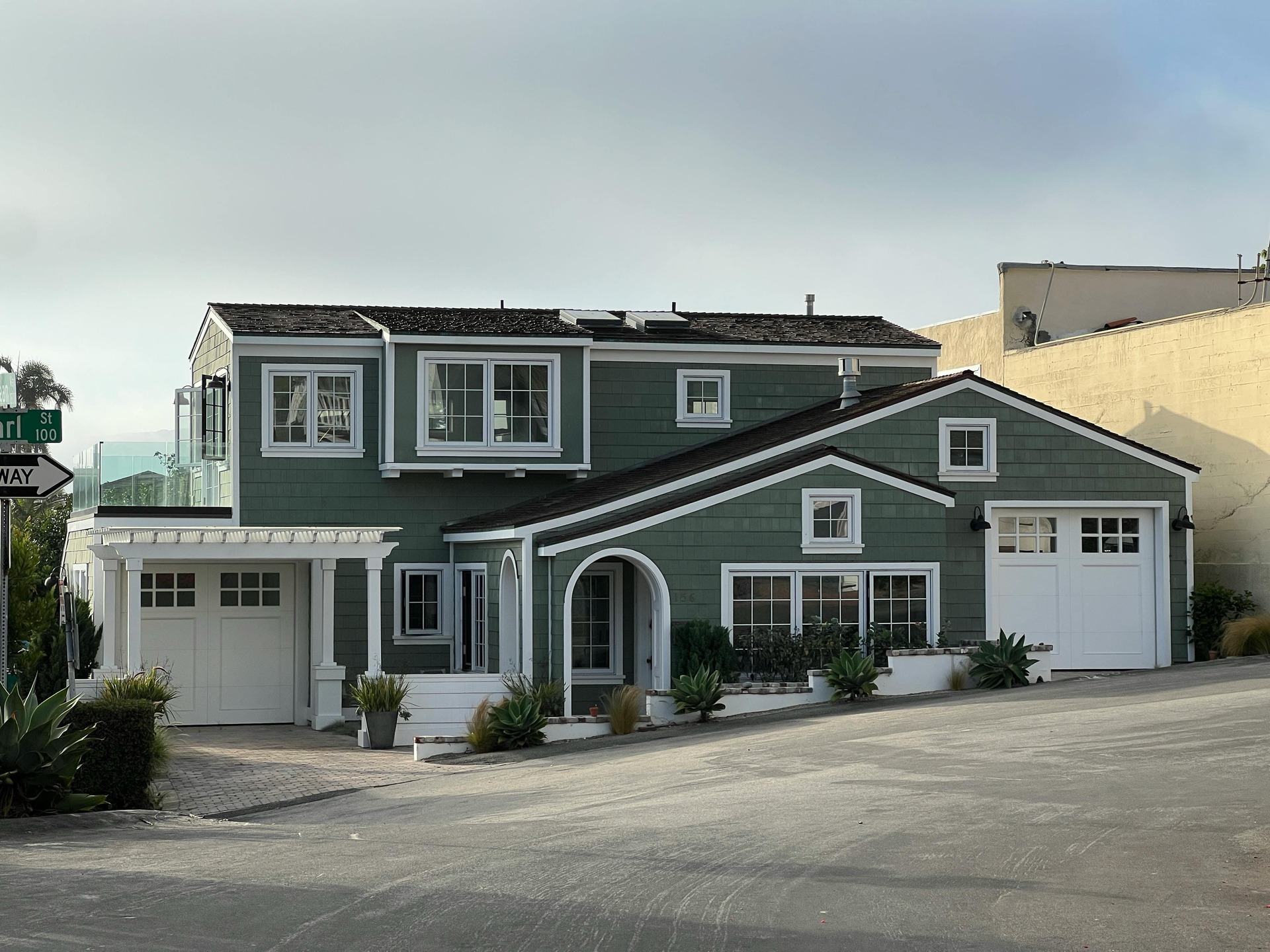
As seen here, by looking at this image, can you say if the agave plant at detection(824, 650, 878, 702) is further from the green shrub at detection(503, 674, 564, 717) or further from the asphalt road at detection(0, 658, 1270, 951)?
the asphalt road at detection(0, 658, 1270, 951)

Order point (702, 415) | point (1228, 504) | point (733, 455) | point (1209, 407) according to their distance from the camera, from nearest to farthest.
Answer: point (733, 455)
point (1228, 504)
point (702, 415)
point (1209, 407)

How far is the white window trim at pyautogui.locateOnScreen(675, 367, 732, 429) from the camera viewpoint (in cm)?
2631

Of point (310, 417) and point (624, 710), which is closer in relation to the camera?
point (624, 710)

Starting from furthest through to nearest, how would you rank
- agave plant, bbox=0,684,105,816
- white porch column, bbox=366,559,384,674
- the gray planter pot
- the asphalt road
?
white porch column, bbox=366,559,384,674 → the gray planter pot → agave plant, bbox=0,684,105,816 → the asphalt road

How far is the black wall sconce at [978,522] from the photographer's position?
76.7 feet

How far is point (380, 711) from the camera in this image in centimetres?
2011

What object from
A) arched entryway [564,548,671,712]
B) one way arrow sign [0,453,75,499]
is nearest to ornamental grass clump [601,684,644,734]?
arched entryway [564,548,671,712]

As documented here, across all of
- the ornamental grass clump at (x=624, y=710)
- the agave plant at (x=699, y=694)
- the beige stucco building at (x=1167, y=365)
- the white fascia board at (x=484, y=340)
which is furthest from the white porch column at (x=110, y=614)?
the beige stucco building at (x=1167, y=365)

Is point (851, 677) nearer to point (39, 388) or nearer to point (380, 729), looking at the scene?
point (380, 729)

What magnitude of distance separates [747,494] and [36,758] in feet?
37.9

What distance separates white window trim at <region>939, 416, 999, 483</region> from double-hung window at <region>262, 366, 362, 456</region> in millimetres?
9180

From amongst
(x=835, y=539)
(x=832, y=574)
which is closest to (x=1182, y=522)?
(x=835, y=539)

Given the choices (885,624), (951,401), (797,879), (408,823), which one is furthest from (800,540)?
(797,879)

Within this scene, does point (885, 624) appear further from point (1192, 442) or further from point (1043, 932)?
point (1043, 932)
